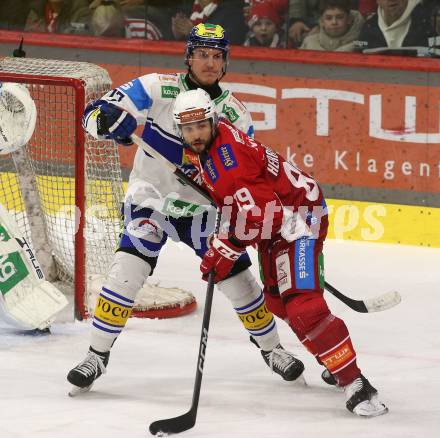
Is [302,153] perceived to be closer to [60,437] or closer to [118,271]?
[118,271]

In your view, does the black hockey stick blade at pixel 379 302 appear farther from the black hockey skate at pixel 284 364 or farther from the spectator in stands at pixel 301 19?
the spectator in stands at pixel 301 19

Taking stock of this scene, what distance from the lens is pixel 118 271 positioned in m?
4.73

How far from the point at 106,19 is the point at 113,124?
353 cm

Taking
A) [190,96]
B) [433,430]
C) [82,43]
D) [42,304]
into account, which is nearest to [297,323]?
[433,430]

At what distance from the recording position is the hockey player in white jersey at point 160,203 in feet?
15.5

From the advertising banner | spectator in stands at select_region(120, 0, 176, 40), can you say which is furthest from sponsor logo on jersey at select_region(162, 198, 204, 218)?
spectator in stands at select_region(120, 0, 176, 40)

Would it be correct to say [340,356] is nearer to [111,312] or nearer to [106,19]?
[111,312]

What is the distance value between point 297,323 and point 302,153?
10.3ft

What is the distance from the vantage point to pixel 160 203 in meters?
4.86

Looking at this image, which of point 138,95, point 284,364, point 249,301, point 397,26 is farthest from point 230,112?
point 397,26

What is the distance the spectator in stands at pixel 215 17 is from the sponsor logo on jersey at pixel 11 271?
2.54 m

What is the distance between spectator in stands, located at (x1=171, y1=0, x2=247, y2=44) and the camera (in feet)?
25.1

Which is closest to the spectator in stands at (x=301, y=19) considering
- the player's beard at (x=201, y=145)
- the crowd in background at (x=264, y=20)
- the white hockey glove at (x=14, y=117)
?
the crowd in background at (x=264, y=20)

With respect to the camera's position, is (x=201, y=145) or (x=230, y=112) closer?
(x=201, y=145)
